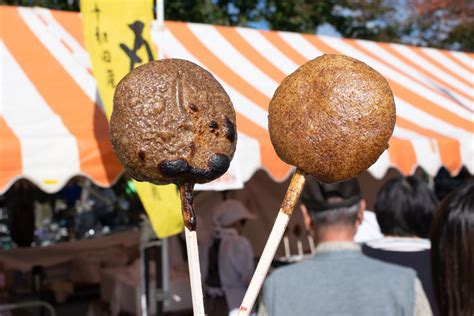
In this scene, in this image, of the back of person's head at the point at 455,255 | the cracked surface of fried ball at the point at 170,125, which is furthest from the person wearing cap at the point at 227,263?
→ the cracked surface of fried ball at the point at 170,125

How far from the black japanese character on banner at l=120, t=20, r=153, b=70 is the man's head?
1.12 metres

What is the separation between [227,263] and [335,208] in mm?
2300

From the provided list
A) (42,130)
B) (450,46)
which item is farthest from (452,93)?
(450,46)

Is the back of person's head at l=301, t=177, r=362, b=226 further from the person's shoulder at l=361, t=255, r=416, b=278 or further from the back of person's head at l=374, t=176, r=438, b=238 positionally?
the back of person's head at l=374, t=176, r=438, b=238

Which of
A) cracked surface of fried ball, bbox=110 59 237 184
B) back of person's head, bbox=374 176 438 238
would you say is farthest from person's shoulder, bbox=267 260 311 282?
cracked surface of fried ball, bbox=110 59 237 184

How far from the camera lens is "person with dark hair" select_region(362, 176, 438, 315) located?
2.51m

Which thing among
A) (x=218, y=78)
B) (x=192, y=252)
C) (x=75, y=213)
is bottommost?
(x=75, y=213)

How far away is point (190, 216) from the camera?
0.97 m

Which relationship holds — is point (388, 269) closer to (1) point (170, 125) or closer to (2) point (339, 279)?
(2) point (339, 279)

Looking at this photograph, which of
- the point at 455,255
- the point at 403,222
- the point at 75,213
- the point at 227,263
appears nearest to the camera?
the point at 455,255

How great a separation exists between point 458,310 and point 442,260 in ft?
0.47

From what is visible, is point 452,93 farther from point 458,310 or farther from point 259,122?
point 458,310

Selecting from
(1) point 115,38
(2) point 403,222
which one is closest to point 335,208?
(2) point 403,222

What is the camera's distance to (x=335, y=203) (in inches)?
79.0
